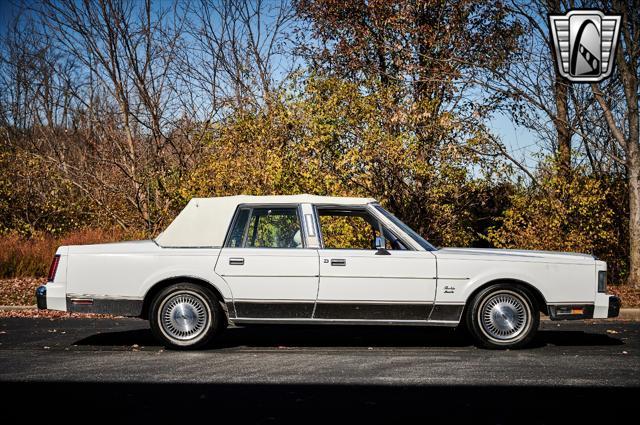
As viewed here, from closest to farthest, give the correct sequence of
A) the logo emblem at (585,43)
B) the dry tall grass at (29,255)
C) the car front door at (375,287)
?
the car front door at (375,287) < the logo emblem at (585,43) < the dry tall grass at (29,255)

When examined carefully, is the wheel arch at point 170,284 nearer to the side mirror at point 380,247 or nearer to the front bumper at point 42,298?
the front bumper at point 42,298

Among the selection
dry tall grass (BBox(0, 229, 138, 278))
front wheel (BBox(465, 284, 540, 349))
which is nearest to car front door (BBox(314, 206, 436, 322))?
front wheel (BBox(465, 284, 540, 349))

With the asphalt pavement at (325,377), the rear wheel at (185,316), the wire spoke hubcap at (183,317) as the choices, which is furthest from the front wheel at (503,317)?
the wire spoke hubcap at (183,317)

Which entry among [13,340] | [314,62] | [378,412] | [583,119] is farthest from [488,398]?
[314,62]

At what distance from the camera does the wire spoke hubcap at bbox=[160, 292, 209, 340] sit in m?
8.16

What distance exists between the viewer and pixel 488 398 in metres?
5.80

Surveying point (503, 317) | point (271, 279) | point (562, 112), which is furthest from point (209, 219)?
point (562, 112)

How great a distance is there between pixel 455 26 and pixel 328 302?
13.3 metres

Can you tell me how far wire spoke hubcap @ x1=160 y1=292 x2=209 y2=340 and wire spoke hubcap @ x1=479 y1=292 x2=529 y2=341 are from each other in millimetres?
2955

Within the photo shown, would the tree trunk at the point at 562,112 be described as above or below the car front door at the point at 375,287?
above

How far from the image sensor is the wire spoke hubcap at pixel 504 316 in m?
8.14

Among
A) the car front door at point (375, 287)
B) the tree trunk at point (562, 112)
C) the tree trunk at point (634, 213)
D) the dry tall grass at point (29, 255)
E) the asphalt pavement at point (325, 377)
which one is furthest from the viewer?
the tree trunk at point (562, 112)

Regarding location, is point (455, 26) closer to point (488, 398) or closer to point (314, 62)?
point (314, 62)

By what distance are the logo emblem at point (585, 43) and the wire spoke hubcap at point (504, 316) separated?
320 inches
